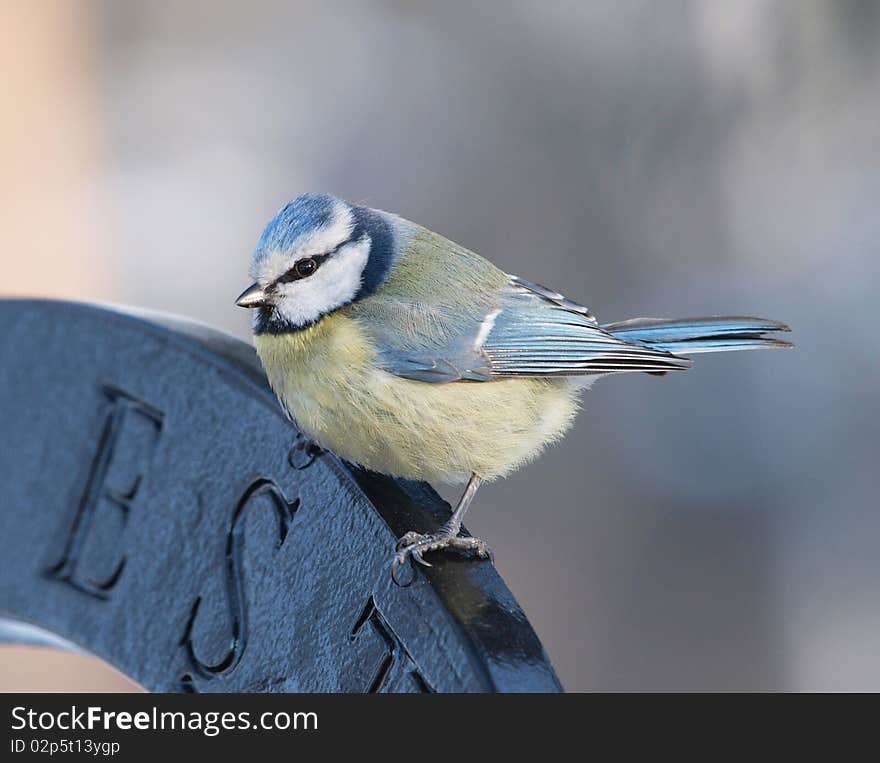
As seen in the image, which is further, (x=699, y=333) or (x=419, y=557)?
(x=699, y=333)

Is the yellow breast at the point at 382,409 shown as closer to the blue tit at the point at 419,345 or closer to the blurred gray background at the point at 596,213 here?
the blue tit at the point at 419,345

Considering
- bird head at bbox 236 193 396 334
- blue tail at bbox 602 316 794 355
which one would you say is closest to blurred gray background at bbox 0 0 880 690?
blue tail at bbox 602 316 794 355

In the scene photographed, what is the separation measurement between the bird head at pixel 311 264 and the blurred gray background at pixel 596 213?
3.29ft

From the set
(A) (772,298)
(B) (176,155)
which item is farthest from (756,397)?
(B) (176,155)

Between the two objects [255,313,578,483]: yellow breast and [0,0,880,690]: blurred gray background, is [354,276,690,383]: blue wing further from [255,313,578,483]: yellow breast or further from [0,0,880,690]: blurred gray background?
[0,0,880,690]: blurred gray background

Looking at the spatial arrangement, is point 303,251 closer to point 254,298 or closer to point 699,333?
point 254,298

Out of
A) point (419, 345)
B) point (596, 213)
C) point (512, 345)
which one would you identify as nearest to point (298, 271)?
point (419, 345)

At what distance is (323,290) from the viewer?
1.37 m

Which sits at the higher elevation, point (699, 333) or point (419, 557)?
point (699, 333)

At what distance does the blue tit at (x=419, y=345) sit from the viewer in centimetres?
130

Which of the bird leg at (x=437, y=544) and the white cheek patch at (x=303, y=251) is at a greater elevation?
the white cheek patch at (x=303, y=251)

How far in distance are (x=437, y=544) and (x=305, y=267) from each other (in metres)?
0.42

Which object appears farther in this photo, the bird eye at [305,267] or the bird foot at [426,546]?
the bird eye at [305,267]

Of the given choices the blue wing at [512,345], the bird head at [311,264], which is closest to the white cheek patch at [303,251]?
the bird head at [311,264]
